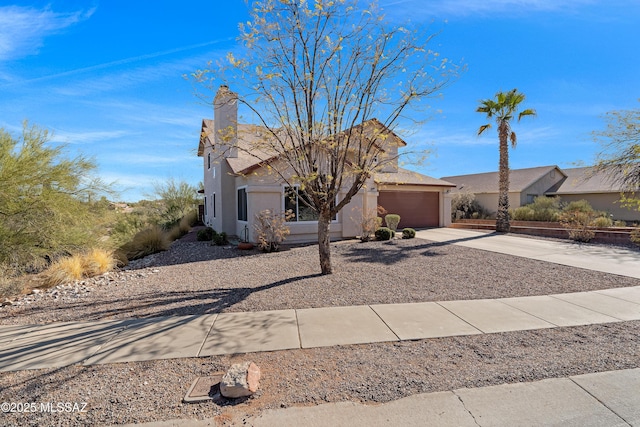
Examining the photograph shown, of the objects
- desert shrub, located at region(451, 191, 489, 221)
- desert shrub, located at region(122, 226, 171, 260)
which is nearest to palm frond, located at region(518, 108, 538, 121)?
desert shrub, located at region(451, 191, 489, 221)

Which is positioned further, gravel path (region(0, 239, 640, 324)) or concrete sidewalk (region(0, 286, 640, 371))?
gravel path (region(0, 239, 640, 324))

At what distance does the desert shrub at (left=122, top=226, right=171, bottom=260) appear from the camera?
1312 cm

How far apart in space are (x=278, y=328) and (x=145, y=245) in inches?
428

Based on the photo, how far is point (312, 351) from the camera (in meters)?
4.21

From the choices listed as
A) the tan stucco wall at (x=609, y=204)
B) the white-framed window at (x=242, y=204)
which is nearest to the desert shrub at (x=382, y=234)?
the white-framed window at (x=242, y=204)

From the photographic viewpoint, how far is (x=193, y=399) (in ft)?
10.6

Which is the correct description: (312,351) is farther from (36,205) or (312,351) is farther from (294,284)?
(36,205)

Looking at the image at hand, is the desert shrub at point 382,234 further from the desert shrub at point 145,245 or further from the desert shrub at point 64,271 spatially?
the desert shrub at point 64,271

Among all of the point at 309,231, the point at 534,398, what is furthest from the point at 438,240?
the point at 534,398

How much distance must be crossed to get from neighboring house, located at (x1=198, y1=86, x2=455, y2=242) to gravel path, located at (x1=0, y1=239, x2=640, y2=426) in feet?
10.7

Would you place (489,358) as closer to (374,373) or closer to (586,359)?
(586,359)

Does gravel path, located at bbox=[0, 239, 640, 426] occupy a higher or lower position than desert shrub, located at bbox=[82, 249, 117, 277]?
lower

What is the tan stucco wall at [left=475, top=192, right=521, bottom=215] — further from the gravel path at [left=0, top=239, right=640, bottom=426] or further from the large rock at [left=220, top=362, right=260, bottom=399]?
the large rock at [left=220, top=362, right=260, bottom=399]

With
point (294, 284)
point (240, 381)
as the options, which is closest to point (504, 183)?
point (294, 284)
